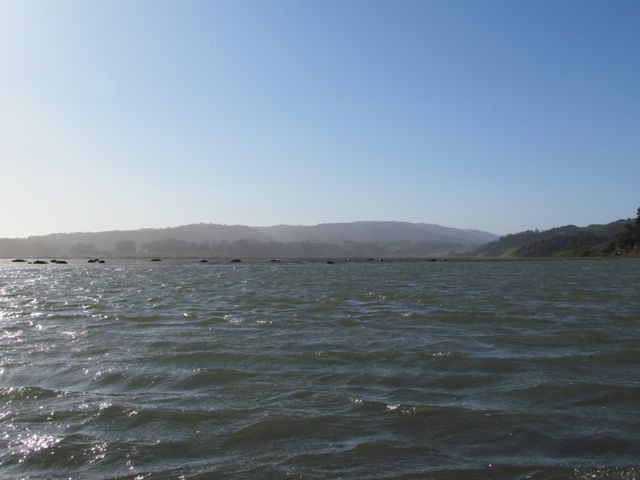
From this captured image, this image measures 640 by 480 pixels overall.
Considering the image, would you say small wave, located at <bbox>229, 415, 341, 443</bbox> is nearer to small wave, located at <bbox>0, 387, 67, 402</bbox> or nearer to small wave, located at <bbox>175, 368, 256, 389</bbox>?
small wave, located at <bbox>175, 368, 256, 389</bbox>

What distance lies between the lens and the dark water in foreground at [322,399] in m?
6.32

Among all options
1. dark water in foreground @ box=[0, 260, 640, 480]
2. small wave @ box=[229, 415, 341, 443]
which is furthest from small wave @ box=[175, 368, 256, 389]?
small wave @ box=[229, 415, 341, 443]

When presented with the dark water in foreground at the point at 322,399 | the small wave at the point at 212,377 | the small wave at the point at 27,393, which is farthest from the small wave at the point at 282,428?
the small wave at the point at 27,393

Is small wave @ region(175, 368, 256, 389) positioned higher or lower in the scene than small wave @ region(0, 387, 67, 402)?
higher

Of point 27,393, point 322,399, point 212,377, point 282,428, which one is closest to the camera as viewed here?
point 282,428

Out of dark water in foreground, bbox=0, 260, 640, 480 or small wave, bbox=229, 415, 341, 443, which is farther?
small wave, bbox=229, 415, 341, 443

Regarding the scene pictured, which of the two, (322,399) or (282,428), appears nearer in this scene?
(282,428)

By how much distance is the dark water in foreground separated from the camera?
632 centimetres

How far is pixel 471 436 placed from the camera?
278 inches

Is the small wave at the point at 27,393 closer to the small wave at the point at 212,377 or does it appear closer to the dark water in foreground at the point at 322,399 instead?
the dark water in foreground at the point at 322,399

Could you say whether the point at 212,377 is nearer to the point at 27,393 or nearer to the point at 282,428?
the point at 27,393

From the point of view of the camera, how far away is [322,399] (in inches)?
348

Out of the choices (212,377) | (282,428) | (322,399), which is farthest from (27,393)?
(322,399)

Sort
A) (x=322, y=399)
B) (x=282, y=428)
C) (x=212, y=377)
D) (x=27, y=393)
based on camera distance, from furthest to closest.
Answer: (x=212, y=377) → (x=27, y=393) → (x=322, y=399) → (x=282, y=428)
